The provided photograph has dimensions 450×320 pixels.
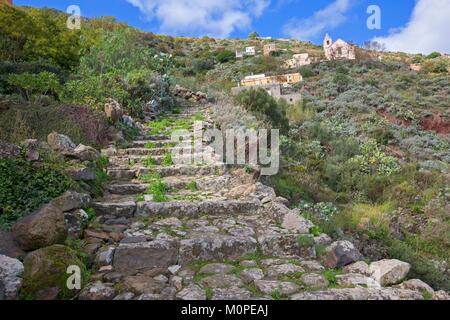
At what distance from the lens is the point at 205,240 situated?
11.6 ft

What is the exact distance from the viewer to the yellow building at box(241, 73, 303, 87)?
23109mm

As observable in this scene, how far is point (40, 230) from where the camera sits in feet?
9.57

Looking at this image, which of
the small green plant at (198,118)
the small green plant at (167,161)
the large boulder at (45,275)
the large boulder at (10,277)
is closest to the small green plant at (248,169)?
the small green plant at (167,161)

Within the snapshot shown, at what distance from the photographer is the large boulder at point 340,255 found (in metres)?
3.41

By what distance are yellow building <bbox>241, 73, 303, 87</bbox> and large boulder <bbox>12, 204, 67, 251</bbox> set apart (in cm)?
2032

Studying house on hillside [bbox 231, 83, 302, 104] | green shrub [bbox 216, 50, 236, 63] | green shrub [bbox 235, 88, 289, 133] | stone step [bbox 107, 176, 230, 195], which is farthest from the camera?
green shrub [bbox 216, 50, 236, 63]

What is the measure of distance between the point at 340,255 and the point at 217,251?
117cm

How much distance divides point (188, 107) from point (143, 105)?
215cm

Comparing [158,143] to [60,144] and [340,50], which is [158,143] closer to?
[60,144]

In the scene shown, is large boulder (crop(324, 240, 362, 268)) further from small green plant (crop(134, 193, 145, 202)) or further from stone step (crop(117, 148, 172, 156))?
stone step (crop(117, 148, 172, 156))

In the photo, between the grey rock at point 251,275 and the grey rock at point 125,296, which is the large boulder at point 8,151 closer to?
the grey rock at point 125,296

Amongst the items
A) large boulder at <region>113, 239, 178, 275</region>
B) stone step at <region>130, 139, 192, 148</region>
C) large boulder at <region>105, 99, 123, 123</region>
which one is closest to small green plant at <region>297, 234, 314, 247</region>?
large boulder at <region>113, 239, 178, 275</region>

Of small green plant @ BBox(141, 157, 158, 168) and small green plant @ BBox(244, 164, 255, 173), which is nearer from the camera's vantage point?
small green plant @ BBox(244, 164, 255, 173)

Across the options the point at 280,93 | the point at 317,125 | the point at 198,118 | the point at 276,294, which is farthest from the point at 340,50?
the point at 276,294
